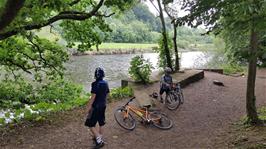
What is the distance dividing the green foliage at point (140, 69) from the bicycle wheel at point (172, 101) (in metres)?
3.75

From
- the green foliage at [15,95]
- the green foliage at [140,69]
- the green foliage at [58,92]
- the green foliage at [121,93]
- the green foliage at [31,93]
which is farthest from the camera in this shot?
the green foliage at [58,92]

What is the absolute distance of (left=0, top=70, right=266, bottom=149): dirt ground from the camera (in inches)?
388

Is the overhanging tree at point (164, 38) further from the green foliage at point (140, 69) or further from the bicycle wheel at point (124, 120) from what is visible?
the bicycle wheel at point (124, 120)

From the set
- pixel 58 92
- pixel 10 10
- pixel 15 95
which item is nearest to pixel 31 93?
pixel 15 95

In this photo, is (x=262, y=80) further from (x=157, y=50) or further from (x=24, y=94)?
(x=24, y=94)

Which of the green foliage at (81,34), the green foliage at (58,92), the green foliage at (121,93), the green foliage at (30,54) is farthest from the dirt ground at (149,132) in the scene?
the green foliage at (58,92)

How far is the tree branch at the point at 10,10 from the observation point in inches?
169

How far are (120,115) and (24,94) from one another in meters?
7.83

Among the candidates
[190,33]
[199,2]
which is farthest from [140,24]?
[199,2]

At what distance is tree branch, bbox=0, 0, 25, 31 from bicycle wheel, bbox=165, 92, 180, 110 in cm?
1006

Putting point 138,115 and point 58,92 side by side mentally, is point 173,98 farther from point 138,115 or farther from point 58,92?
point 58,92

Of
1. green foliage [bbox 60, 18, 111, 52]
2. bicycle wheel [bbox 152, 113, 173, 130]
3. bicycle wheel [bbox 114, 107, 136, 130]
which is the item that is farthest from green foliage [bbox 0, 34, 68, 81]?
bicycle wheel [bbox 152, 113, 173, 130]

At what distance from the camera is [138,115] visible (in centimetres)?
1178

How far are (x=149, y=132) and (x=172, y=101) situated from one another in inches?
137
